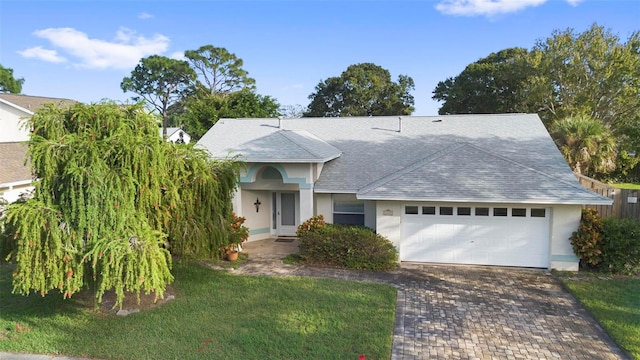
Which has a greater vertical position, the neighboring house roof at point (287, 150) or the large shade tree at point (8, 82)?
the large shade tree at point (8, 82)

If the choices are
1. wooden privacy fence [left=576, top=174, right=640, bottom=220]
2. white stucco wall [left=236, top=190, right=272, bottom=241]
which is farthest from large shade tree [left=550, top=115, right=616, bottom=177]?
white stucco wall [left=236, top=190, right=272, bottom=241]

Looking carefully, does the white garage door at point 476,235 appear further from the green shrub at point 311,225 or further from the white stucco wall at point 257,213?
the white stucco wall at point 257,213

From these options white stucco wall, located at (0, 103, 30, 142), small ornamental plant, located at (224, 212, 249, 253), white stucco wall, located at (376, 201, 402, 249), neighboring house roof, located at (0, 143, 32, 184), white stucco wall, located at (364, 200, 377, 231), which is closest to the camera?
white stucco wall, located at (376, 201, 402, 249)

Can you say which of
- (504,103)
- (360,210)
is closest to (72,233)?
(360,210)

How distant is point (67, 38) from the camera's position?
1382cm

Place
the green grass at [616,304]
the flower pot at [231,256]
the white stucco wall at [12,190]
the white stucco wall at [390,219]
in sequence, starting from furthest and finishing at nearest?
the white stucco wall at [12,190] → the flower pot at [231,256] → the white stucco wall at [390,219] → the green grass at [616,304]

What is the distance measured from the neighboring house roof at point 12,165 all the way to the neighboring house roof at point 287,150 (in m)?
8.12

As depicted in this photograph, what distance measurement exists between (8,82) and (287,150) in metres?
64.3

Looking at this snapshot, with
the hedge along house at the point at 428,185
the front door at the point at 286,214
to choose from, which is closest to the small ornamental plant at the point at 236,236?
the hedge along house at the point at 428,185

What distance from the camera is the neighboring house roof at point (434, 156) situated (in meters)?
11.9

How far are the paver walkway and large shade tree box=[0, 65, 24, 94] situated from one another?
65235 millimetres

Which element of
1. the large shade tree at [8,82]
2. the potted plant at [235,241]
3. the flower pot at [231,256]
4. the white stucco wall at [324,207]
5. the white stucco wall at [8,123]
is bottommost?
the flower pot at [231,256]

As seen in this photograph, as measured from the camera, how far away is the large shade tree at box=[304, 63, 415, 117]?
45688 millimetres

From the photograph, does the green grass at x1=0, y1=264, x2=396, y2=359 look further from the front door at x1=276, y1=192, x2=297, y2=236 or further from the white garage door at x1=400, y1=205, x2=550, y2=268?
the front door at x1=276, y1=192, x2=297, y2=236
